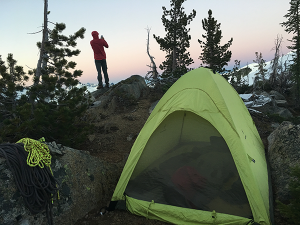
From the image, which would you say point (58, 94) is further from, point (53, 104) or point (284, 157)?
point (284, 157)

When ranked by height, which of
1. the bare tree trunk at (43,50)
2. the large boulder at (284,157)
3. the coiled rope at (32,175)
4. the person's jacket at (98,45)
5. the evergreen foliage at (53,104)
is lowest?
the large boulder at (284,157)

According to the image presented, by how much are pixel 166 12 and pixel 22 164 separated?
20.6 m

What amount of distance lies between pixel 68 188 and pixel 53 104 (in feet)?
10.2

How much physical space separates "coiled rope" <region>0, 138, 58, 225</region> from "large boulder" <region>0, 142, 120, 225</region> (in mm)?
135

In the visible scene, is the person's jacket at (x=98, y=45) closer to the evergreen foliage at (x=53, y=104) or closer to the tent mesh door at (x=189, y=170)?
the evergreen foliage at (x=53, y=104)

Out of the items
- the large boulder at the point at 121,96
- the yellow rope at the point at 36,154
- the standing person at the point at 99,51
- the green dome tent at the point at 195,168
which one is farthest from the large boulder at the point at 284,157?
the standing person at the point at 99,51

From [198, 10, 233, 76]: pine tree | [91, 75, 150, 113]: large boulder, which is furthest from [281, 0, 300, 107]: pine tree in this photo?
[91, 75, 150, 113]: large boulder

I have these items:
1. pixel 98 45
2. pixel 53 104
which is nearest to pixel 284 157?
pixel 53 104

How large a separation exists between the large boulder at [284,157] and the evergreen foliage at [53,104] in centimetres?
512

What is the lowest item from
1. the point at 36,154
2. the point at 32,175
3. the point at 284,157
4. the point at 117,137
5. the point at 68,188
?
the point at 284,157

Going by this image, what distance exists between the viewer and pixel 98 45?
1168 cm

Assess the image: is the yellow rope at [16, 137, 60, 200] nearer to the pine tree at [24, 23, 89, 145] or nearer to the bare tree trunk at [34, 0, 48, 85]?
the pine tree at [24, 23, 89, 145]

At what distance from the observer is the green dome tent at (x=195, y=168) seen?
340 centimetres

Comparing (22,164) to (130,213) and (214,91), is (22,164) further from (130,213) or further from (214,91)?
(214,91)
